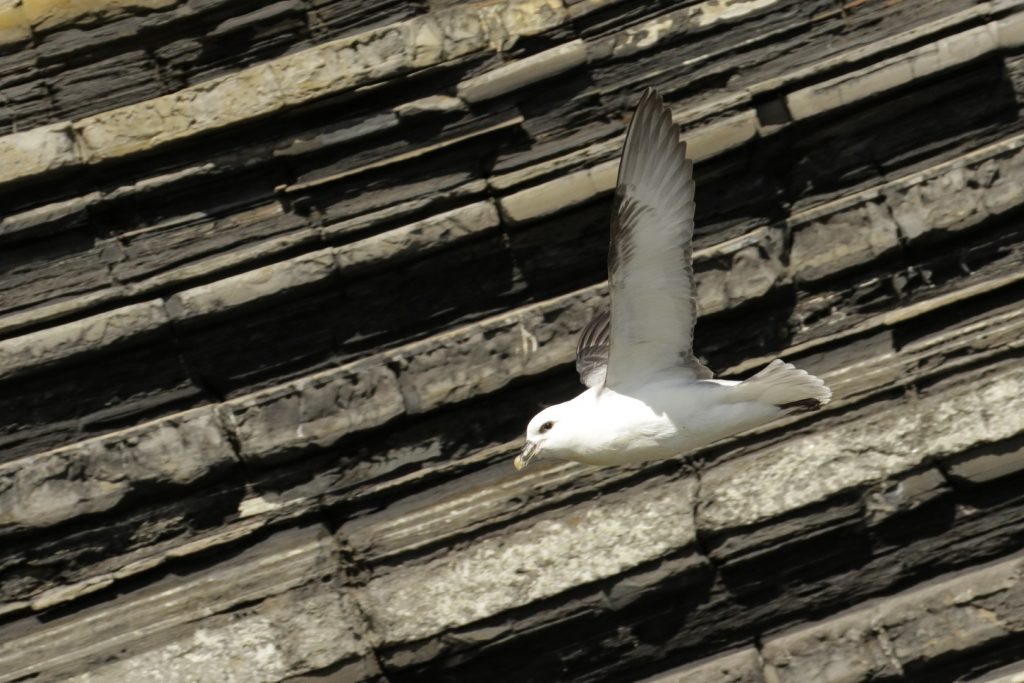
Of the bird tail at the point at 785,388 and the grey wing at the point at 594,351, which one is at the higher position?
the grey wing at the point at 594,351

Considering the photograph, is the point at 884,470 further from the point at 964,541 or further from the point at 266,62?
the point at 266,62

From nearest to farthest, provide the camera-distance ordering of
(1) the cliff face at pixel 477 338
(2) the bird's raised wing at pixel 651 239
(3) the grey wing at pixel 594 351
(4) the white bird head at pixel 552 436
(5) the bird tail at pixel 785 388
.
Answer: (2) the bird's raised wing at pixel 651 239
(5) the bird tail at pixel 785 388
(4) the white bird head at pixel 552 436
(3) the grey wing at pixel 594 351
(1) the cliff face at pixel 477 338

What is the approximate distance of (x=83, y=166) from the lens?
20.8ft

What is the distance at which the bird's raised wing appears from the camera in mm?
5391

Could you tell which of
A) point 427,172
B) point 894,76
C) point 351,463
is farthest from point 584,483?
point 894,76

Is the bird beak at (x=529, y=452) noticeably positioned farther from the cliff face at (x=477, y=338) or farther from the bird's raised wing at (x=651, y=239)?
the cliff face at (x=477, y=338)

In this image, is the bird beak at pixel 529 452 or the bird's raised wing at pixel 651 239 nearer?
the bird's raised wing at pixel 651 239

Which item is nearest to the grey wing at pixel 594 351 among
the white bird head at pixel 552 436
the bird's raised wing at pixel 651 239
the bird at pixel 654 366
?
the bird at pixel 654 366

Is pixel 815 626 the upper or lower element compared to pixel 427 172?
lower

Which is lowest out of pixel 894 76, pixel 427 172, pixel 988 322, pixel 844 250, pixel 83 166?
pixel 988 322

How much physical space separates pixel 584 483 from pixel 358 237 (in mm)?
1314

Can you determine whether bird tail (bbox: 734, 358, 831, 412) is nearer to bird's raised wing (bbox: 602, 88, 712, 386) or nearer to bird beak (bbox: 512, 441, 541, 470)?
bird's raised wing (bbox: 602, 88, 712, 386)

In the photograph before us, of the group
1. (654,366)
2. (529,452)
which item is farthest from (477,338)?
(654,366)

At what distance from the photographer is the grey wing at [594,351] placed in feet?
20.4
